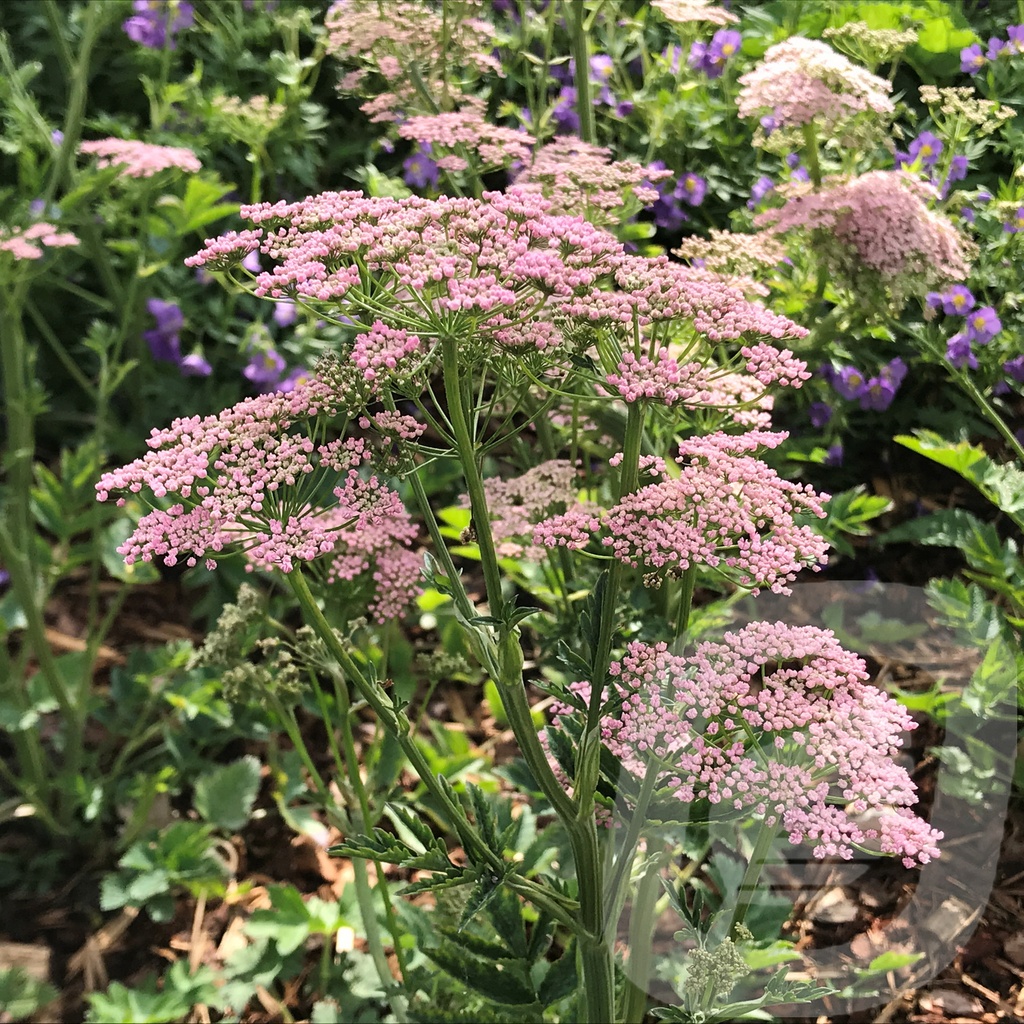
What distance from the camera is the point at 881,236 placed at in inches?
69.6

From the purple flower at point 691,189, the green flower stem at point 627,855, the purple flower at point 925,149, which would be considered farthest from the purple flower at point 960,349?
the green flower stem at point 627,855

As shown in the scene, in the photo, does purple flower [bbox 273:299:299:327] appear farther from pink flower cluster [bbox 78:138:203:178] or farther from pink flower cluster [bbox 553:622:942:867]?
pink flower cluster [bbox 553:622:942:867]

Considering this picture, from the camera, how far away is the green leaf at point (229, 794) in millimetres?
2311

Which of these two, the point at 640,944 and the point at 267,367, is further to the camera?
the point at 267,367

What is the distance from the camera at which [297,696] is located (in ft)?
5.71

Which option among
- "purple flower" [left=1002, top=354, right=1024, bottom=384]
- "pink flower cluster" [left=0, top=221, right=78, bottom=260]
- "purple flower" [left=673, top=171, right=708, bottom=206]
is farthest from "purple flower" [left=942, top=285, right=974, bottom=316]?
"pink flower cluster" [left=0, top=221, right=78, bottom=260]

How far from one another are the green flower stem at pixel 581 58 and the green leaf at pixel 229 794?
161 centimetres

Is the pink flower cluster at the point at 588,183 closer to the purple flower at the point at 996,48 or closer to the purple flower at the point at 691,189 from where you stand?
the purple flower at the point at 691,189

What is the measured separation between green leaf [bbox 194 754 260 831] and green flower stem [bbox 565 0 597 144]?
5.29ft

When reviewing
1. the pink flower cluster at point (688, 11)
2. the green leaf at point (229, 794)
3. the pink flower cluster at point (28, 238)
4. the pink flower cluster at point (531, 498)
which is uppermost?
the pink flower cluster at point (688, 11)

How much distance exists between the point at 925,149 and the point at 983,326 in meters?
0.52

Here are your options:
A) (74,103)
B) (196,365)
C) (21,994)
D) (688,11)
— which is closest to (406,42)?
(688,11)

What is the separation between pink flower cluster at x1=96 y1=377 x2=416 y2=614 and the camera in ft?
3.42

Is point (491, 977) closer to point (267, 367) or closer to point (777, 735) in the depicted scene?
point (777, 735)
